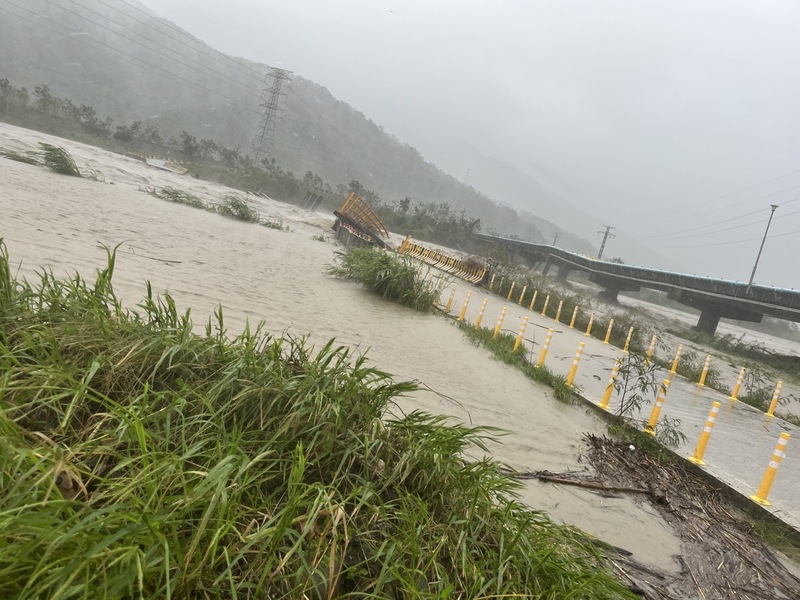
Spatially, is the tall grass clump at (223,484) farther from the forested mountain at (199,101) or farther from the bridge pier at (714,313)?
the forested mountain at (199,101)

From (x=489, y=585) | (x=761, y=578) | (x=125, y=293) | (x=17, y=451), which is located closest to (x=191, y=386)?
(x=17, y=451)

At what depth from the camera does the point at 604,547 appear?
3.93 meters

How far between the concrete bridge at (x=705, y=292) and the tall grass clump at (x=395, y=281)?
2814 cm

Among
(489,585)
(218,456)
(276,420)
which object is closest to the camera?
(489,585)

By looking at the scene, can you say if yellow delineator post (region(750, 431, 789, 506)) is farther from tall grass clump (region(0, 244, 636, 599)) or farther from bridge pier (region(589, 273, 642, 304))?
bridge pier (region(589, 273, 642, 304))

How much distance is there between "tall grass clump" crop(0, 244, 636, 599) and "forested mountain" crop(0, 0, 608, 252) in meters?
92.1

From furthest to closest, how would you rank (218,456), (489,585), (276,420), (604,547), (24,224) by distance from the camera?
(24,224), (604,547), (276,420), (218,456), (489,585)

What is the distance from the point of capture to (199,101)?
146 m

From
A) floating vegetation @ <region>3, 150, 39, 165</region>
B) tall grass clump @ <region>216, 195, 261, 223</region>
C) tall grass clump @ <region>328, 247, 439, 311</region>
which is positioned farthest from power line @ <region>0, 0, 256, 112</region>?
tall grass clump @ <region>328, 247, 439, 311</region>

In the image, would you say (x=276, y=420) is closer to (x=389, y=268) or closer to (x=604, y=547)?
(x=604, y=547)

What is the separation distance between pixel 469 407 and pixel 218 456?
486cm

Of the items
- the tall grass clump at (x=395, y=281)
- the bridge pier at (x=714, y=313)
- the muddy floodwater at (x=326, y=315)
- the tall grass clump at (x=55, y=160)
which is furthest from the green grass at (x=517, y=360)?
the bridge pier at (x=714, y=313)

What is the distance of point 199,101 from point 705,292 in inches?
5854

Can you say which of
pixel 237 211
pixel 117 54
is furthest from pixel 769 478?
pixel 117 54
